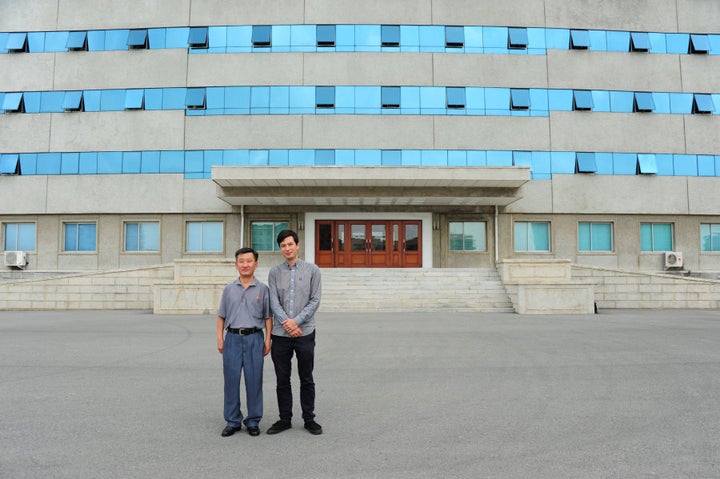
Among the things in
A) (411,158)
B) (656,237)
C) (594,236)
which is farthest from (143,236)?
(656,237)

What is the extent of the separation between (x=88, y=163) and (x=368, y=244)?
49.8ft

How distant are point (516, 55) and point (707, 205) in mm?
12715

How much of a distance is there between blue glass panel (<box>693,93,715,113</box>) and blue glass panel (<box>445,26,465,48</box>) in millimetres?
12964

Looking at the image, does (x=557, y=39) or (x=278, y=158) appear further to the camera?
(x=557, y=39)

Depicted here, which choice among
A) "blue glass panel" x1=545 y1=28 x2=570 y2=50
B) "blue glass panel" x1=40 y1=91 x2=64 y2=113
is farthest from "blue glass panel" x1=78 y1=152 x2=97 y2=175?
"blue glass panel" x1=545 y1=28 x2=570 y2=50

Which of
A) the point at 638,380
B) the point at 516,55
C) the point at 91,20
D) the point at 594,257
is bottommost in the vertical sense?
the point at 638,380

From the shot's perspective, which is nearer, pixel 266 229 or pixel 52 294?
pixel 52 294

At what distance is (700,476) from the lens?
358cm

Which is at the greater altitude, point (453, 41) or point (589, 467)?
point (453, 41)

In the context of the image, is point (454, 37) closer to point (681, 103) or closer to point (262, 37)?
point (262, 37)

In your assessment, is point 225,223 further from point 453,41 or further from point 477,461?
point 477,461

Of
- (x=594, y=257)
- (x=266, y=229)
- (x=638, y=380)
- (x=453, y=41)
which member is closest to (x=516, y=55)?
(x=453, y=41)

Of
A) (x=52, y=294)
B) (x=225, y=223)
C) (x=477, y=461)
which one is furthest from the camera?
(x=225, y=223)

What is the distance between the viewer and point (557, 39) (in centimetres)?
2514
